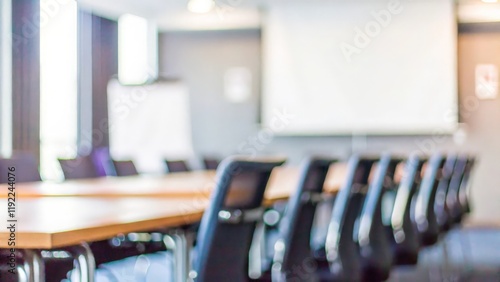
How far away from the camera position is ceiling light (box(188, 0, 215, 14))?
385 inches

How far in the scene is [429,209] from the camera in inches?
207

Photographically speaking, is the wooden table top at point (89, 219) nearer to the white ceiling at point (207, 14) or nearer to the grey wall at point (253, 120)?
the white ceiling at point (207, 14)

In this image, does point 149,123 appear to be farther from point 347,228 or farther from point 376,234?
point 347,228

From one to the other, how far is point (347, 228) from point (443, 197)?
2.68 metres

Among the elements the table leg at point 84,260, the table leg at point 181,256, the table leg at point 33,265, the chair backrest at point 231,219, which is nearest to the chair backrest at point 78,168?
the table leg at point 181,256

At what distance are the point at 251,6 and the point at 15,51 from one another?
357 centimetres

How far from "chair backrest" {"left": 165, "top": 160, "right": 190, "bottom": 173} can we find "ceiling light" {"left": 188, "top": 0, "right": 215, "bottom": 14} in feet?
10.2

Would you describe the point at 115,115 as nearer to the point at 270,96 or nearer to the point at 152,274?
the point at 270,96

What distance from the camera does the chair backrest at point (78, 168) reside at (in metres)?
5.32

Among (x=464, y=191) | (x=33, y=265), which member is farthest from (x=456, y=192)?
(x=33, y=265)

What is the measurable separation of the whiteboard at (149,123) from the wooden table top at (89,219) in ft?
22.8

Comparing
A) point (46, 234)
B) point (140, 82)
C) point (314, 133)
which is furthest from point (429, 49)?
point (46, 234)

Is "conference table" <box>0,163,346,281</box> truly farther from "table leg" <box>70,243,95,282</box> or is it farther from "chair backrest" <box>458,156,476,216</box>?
"chair backrest" <box>458,156,476,216</box>

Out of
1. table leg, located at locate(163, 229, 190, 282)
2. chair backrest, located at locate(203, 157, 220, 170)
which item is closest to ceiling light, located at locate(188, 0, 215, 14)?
chair backrest, located at locate(203, 157, 220, 170)
